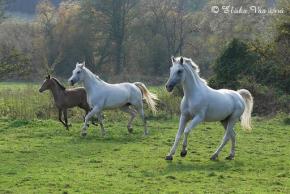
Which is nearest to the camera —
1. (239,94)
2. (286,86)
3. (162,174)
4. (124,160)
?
(162,174)

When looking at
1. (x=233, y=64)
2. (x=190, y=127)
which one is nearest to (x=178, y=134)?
(x=190, y=127)

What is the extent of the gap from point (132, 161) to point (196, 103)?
1.80m

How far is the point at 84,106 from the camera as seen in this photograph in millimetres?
16922

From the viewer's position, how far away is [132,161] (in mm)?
11023

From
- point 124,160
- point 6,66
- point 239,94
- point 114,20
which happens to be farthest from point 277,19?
point 114,20

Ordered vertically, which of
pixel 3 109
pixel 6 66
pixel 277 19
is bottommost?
pixel 3 109

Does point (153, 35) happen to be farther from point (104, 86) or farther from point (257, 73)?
point (104, 86)

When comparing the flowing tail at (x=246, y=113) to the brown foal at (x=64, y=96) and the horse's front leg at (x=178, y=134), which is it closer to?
the horse's front leg at (x=178, y=134)

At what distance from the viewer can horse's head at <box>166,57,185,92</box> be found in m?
11.0

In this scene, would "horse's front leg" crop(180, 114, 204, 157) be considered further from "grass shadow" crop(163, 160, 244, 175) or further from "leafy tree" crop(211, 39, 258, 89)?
"leafy tree" crop(211, 39, 258, 89)

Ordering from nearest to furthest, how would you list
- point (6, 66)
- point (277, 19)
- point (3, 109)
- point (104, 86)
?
point (104, 86)
point (3, 109)
point (6, 66)
point (277, 19)

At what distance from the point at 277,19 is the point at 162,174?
19.1m

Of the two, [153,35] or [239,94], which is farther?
[153,35]

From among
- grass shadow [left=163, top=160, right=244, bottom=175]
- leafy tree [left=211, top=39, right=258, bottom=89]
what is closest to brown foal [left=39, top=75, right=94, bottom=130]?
grass shadow [left=163, top=160, right=244, bottom=175]
